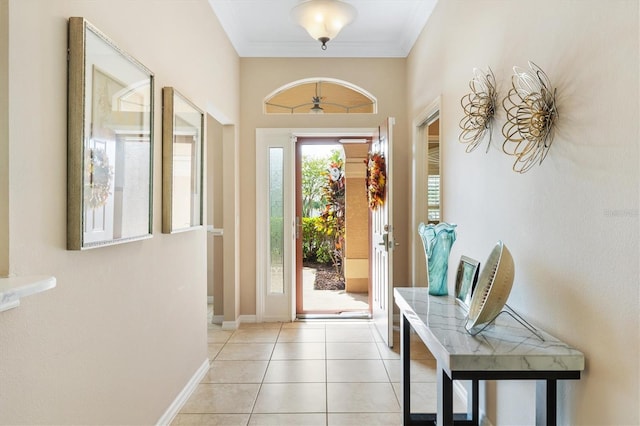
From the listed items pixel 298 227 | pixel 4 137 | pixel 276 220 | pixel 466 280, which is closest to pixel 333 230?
pixel 298 227

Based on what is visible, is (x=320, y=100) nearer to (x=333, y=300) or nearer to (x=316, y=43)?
(x=316, y=43)

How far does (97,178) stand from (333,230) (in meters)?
5.32

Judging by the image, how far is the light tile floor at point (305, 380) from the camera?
89.5 inches

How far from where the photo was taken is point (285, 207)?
13.5ft

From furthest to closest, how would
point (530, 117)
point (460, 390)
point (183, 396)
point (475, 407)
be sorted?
1. point (460, 390)
2. point (183, 396)
3. point (475, 407)
4. point (530, 117)

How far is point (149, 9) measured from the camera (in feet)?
6.27

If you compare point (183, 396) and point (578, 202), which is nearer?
point (578, 202)

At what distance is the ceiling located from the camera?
3229 mm

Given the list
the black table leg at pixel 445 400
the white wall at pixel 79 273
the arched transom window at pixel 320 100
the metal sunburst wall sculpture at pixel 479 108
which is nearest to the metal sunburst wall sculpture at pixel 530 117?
the metal sunburst wall sculpture at pixel 479 108

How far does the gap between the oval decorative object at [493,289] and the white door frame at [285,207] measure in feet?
9.22

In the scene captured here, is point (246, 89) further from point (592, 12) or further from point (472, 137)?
point (592, 12)

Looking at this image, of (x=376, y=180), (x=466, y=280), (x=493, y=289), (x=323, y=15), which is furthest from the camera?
(x=376, y=180)

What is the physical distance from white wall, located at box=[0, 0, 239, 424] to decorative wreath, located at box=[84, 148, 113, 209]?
0.28 feet

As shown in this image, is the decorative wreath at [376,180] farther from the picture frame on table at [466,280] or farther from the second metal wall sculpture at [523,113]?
the picture frame on table at [466,280]
